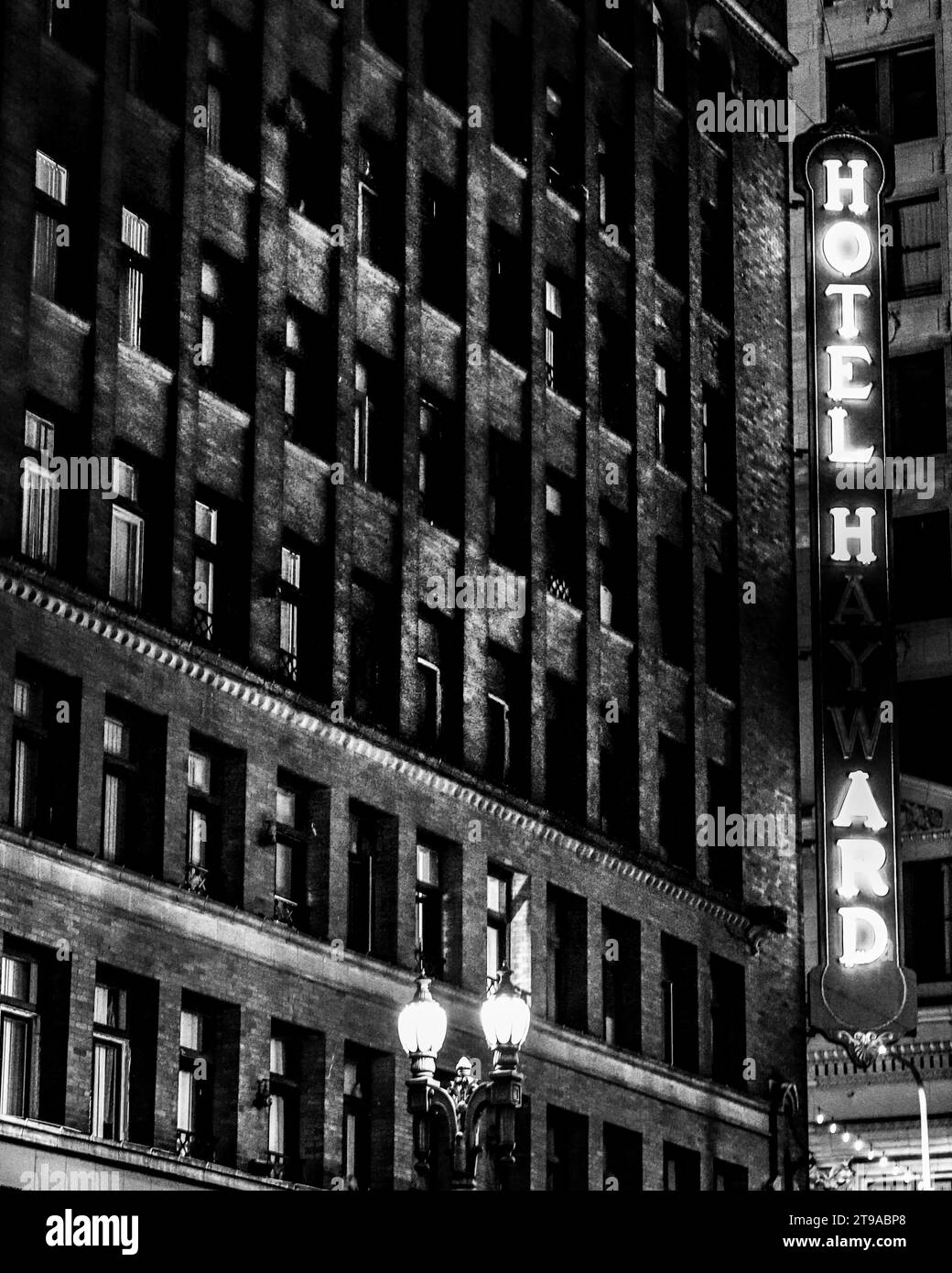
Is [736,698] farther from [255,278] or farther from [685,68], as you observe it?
[255,278]

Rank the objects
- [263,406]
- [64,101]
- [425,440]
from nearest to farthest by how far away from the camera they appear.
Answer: [64,101], [263,406], [425,440]

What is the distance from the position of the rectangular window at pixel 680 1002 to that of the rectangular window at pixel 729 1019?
1.46 metres

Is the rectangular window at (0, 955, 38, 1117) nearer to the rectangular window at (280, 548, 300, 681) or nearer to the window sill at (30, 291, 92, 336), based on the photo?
the rectangular window at (280, 548, 300, 681)

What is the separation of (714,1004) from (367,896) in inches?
502

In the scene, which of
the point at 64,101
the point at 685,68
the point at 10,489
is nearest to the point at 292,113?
the point at 64,101

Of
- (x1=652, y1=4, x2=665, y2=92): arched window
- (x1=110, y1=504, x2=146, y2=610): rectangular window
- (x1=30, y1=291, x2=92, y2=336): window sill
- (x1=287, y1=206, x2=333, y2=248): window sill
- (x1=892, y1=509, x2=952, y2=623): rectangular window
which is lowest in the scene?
(x1=110, y1=504, x2=146, y2=610): rectangular window

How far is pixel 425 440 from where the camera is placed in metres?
48.9

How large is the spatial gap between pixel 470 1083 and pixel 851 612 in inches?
877

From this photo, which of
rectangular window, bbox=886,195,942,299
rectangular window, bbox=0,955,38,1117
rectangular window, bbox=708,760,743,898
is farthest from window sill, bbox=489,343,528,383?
rectangular window, bbox=886,195,942,299

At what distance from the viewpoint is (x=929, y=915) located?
71875mm

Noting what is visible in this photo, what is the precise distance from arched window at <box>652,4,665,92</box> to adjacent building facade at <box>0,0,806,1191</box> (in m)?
0.19

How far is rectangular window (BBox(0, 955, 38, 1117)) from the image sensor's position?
36.3 m

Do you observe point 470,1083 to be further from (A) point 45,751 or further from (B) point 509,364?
(B) point 509,364
